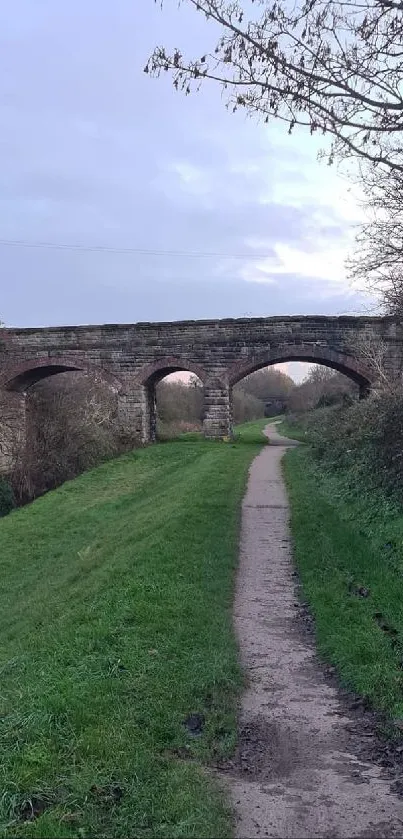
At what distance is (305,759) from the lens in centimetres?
390

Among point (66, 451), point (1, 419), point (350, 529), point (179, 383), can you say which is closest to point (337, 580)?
point (350, 529)

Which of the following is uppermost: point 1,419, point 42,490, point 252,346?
point 252,346

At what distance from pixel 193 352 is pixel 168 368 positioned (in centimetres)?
139

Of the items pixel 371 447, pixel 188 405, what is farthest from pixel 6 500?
pixel 188 405

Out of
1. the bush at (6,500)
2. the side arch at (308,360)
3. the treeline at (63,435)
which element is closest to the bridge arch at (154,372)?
the treeline at (63,435)

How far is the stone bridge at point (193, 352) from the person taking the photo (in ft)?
87.2

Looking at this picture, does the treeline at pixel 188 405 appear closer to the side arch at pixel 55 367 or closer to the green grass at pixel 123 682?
the side arch at pixel 55 367

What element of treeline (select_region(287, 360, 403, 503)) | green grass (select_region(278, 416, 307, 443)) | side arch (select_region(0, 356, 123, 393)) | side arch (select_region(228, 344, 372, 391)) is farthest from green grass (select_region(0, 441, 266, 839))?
green grass (select_region(278, 416, 307, 443))

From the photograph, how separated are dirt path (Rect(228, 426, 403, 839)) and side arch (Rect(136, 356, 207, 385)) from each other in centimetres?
2142

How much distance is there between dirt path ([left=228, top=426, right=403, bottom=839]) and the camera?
3248mm

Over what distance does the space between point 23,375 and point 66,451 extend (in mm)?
6806

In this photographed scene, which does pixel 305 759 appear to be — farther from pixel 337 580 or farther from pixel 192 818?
pixel 337 580

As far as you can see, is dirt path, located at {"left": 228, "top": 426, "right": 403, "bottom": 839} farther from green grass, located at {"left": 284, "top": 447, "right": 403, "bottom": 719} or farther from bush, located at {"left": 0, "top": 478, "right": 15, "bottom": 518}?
bush, located at {"left": 0, "top": 478, "right": 15, "bottom": 518}

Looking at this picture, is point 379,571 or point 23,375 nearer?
point 379,571
